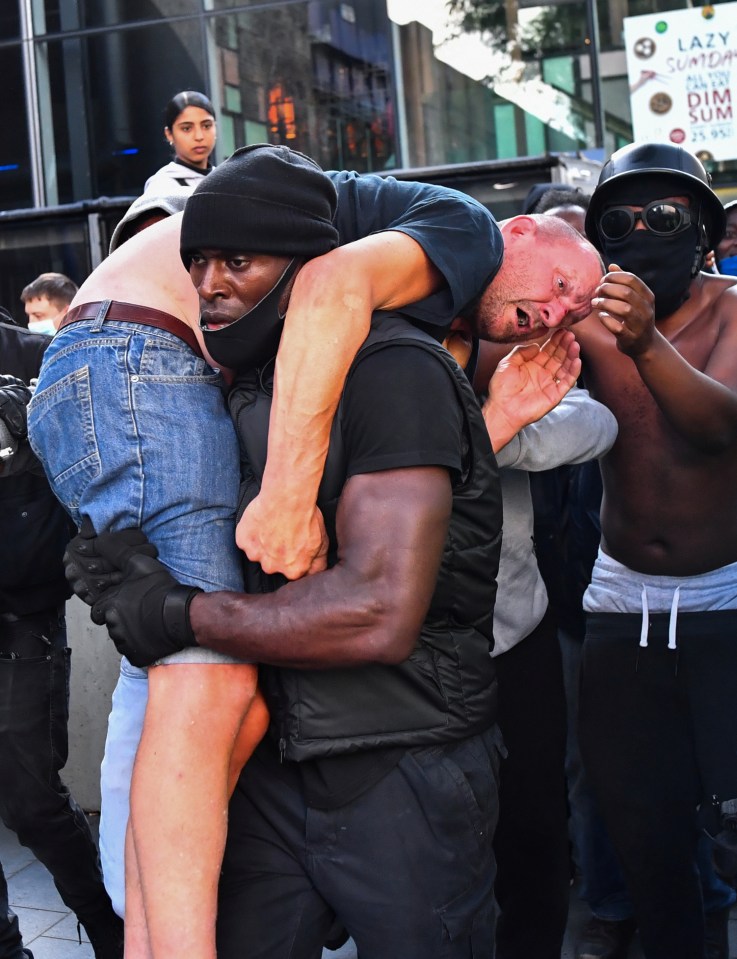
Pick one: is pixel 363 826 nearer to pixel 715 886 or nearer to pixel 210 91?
pixel 715 886

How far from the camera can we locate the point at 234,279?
84.9 inches

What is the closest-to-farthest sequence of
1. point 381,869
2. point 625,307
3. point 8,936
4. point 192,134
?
point 381,869
point 625,307
point 8,936
point 192,134

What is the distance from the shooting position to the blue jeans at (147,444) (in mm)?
2215

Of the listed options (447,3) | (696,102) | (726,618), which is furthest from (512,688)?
(447,3)

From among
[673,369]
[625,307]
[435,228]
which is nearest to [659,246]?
[673,369]

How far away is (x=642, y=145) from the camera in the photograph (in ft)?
Result: 11.1

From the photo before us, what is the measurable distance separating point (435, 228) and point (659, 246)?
1.24m

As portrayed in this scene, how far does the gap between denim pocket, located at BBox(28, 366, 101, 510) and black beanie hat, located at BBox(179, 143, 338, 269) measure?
Answer: 1.11 ft

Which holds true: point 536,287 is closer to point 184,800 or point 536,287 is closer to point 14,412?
point 184,800

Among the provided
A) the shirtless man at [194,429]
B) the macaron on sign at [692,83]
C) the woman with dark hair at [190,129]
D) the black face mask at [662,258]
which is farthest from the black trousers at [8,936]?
the macaron on sign at [692,83]

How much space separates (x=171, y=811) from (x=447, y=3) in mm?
11568

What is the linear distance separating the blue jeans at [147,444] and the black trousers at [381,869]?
370 mm

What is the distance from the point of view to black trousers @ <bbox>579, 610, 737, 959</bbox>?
326 centimetres

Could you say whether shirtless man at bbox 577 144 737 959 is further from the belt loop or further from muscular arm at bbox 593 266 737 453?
the belt loop
